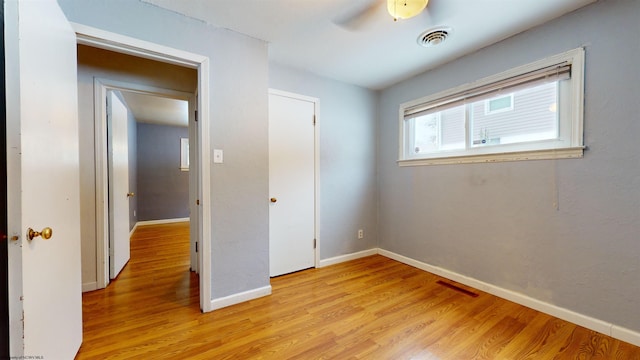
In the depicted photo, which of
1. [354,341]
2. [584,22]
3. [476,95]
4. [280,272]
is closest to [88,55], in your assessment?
[280,272]

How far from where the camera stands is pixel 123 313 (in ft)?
6.34

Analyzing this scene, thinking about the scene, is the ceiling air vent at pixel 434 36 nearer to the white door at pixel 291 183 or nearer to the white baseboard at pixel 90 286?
the white door at pixel 291 183

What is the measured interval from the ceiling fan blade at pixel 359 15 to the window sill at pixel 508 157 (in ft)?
5.01

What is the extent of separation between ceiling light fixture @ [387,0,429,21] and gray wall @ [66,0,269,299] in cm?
117

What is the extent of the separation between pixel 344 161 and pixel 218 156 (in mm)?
1600

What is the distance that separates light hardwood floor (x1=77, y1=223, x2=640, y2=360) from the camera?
152 centimetres

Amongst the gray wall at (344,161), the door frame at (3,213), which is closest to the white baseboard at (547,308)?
the gray wall at (344,161)

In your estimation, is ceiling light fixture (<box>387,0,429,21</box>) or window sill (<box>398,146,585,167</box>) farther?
window sill (<box>398,146,585,167</box>)

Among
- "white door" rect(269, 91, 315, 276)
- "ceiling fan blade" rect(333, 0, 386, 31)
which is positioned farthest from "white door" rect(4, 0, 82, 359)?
"ceiling fan blade" rect(333, 0, 386, 31)

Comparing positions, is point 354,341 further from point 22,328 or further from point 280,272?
point 22,328

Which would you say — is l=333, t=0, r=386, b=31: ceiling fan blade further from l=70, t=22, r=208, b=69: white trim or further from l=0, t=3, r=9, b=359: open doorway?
l=0, t=3, r=9, b=359: open doorway

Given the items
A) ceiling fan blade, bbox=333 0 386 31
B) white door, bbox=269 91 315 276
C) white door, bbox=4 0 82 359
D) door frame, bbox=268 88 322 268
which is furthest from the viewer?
door frame, bbox=268 88 322 268

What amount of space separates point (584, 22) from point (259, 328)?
10.2 ft

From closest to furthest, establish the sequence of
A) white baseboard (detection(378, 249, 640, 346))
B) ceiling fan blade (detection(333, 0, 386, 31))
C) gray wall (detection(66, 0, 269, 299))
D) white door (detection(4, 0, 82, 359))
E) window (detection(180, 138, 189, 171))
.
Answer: white door (detection(4, 0, 82, 359)) < white baseboard (detection(378, 249, 640, 346)) < ceiling fan blade (detection(333, 0, 386, 31)) < gray wall (detection(66, 0, 269, 299)) < window (detection(180, 138, 189, 171))
